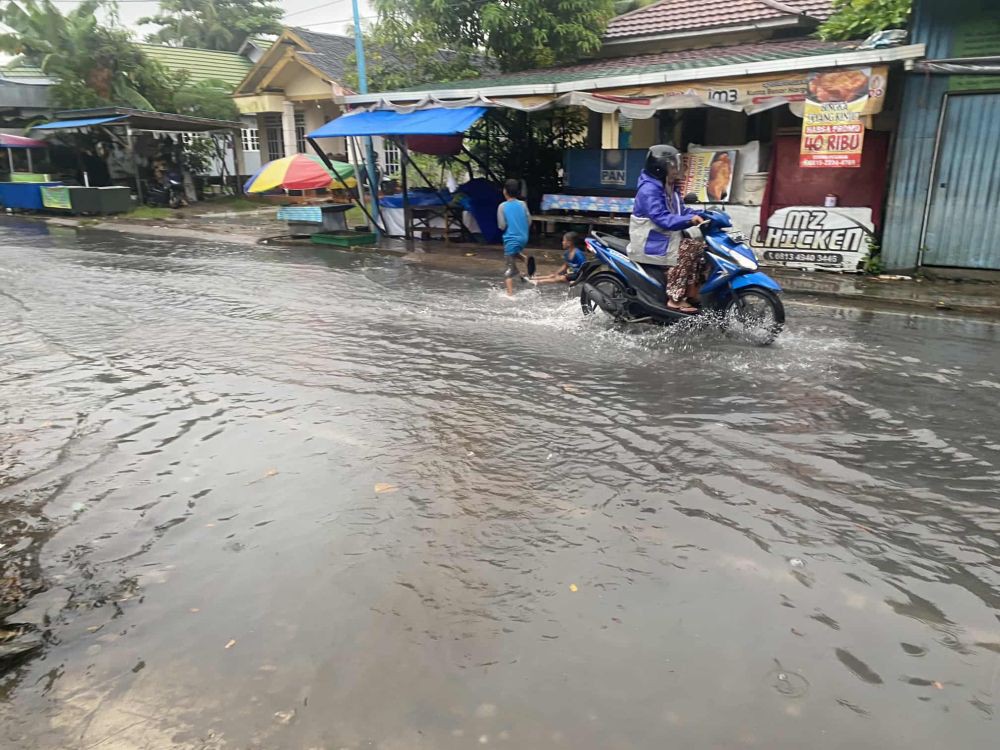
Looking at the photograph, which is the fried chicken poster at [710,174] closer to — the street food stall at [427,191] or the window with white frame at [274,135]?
the street food stall at [427,191]

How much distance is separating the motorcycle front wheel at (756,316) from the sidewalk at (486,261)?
3077 mm

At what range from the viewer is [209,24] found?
44.9m

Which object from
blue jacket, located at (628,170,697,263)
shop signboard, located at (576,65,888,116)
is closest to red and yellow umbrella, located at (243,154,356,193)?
shop signboard, located at (576,65,888,116)

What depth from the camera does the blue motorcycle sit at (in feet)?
24.8

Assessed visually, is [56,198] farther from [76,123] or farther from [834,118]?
[834,118]

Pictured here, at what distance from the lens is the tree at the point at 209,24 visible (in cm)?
4488

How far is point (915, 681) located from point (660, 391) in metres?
3.54

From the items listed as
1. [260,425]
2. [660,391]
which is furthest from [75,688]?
[660,391]

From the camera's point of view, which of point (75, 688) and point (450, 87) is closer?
point (75, 688)

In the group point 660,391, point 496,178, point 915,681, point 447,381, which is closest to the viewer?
point 915,681

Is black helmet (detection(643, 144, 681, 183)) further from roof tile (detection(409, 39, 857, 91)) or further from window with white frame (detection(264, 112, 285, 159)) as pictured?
window with white frame (detection(264, 112, 285, 159))

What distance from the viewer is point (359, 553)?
393 centimetres

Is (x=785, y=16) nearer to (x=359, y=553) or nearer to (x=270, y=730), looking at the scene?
(x=359, y=553)

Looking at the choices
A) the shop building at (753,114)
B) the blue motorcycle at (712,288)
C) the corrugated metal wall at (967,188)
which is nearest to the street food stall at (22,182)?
the shop building at (753,114)
